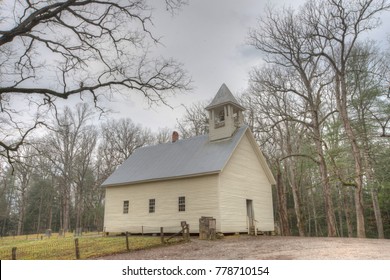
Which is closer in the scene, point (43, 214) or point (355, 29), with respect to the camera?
point (355, 29)

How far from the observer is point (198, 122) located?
1438 inches

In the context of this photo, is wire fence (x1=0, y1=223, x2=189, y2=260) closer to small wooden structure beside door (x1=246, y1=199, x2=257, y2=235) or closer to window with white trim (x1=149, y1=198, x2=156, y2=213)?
window with white trim (x1=149, y1=198, x2=156, y2=213)

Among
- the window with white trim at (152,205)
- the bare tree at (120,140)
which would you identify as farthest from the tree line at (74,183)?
the window with white trim at (152,205)

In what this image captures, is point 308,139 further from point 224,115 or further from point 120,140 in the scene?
point 120,140

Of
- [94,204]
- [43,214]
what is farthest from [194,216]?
[43,214]

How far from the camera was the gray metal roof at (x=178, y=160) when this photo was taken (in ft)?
68.1

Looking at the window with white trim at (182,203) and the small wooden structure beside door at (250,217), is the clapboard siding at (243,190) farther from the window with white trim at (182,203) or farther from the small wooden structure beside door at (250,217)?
the window with white trim at (182,203)

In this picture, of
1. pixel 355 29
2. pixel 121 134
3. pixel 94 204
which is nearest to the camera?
pixel 355 29

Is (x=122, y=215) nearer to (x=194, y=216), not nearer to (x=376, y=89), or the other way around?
(x=194, y=216)

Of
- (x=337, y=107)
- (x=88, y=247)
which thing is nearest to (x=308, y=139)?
(x=337, y=107)

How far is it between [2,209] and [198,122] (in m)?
33.5

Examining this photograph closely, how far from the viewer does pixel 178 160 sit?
23375 millimetres

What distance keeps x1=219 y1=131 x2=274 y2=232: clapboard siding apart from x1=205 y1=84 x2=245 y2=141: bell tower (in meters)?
1.31

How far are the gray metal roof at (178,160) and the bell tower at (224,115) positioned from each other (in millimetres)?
562
